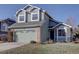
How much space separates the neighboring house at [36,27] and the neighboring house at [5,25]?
76 millimetres

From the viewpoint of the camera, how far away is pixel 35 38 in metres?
9.56

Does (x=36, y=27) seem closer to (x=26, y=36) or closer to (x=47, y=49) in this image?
(x=26, y=36)

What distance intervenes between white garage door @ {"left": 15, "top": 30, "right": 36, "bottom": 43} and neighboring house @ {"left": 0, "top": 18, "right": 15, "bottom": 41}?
206 mm

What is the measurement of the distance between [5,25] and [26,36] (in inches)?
17.5

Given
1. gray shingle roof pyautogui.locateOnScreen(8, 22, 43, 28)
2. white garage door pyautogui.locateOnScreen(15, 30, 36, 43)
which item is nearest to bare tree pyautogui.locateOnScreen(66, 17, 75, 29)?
gray shingle roof pyautogui.locateOnScreen(8, 22, 43, 28)

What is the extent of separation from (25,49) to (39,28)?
18.6 inches

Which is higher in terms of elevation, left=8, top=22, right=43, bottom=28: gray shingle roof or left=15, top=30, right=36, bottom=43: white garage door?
left=8, top=22, right=43, bottom=28: gray shingle roof

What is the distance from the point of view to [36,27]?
9.53m

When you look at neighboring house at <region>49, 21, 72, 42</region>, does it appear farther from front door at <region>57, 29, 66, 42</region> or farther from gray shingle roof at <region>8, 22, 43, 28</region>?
gray shingle roof at <region>8, 22, 43, 28</region>

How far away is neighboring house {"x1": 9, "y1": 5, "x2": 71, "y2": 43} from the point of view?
949 centimetres

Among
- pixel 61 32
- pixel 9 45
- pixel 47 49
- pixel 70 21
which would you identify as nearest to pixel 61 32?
pixel 61 32

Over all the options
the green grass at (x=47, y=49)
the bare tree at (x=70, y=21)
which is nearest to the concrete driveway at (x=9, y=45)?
the green grass at (x=47, y=49)
